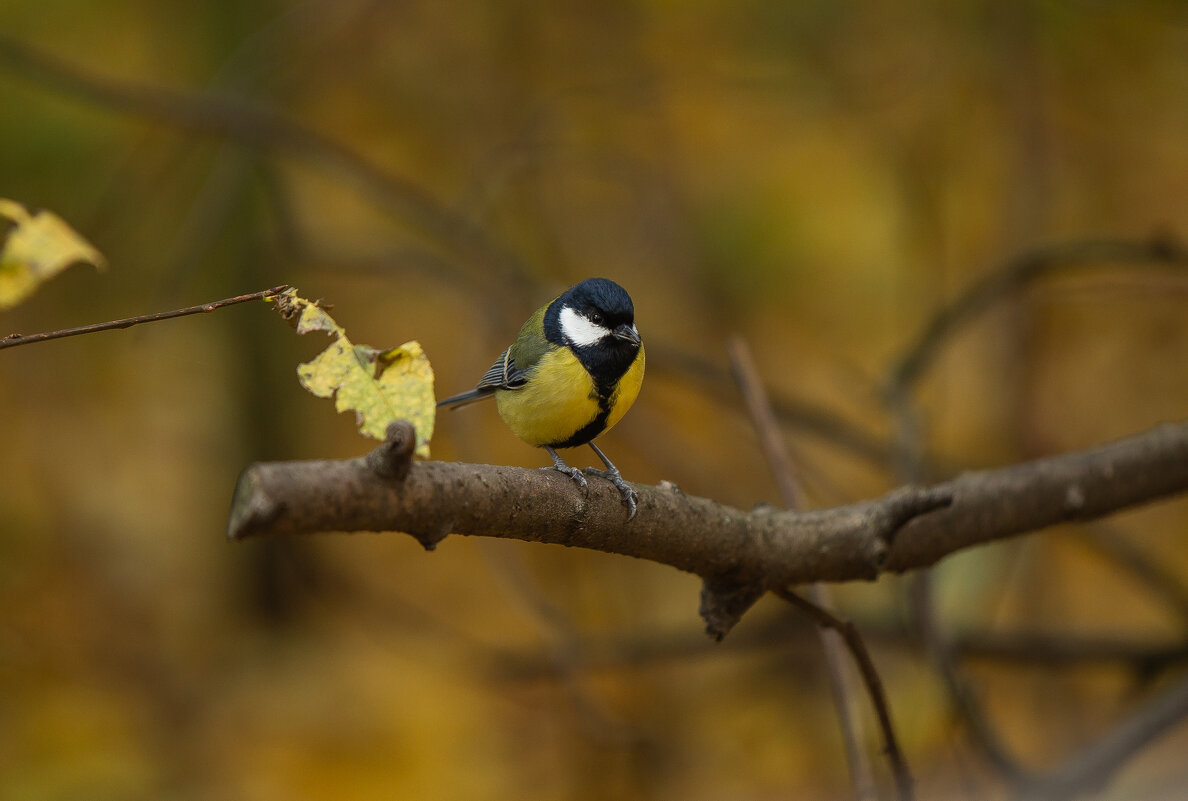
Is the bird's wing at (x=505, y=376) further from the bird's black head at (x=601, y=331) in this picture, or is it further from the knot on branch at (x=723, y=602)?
the knot on branch at (x=723, y=602)

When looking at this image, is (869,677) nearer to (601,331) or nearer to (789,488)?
(789,488)

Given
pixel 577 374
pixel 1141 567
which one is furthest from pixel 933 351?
pixel 577 374

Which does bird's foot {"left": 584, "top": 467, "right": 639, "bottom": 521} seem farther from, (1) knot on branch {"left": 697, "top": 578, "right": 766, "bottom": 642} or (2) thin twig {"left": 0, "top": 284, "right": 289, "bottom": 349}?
(2) thin twig {"left": 0, "top": 284, "right": 289, "bottom": 349}

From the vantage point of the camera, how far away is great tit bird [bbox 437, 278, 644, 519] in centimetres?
188

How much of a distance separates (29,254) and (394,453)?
67cm

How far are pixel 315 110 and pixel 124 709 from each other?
2.77 m

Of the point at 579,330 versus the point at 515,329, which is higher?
the point at 515,329

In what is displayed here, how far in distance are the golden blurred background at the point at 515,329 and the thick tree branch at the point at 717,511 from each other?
1.06m

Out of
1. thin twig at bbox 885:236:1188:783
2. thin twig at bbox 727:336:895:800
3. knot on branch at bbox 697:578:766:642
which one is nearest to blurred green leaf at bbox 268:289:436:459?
knot on branch at bbox 697:578:766:642

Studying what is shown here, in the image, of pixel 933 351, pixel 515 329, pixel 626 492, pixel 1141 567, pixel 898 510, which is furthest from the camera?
pixel 515 329

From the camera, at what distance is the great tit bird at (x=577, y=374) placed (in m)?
1.88

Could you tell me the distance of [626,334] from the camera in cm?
194

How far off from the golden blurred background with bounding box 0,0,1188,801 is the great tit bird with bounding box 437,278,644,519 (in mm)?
992

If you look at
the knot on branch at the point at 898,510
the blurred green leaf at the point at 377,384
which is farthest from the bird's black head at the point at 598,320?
the blurred green leaf at the point at 377,384
